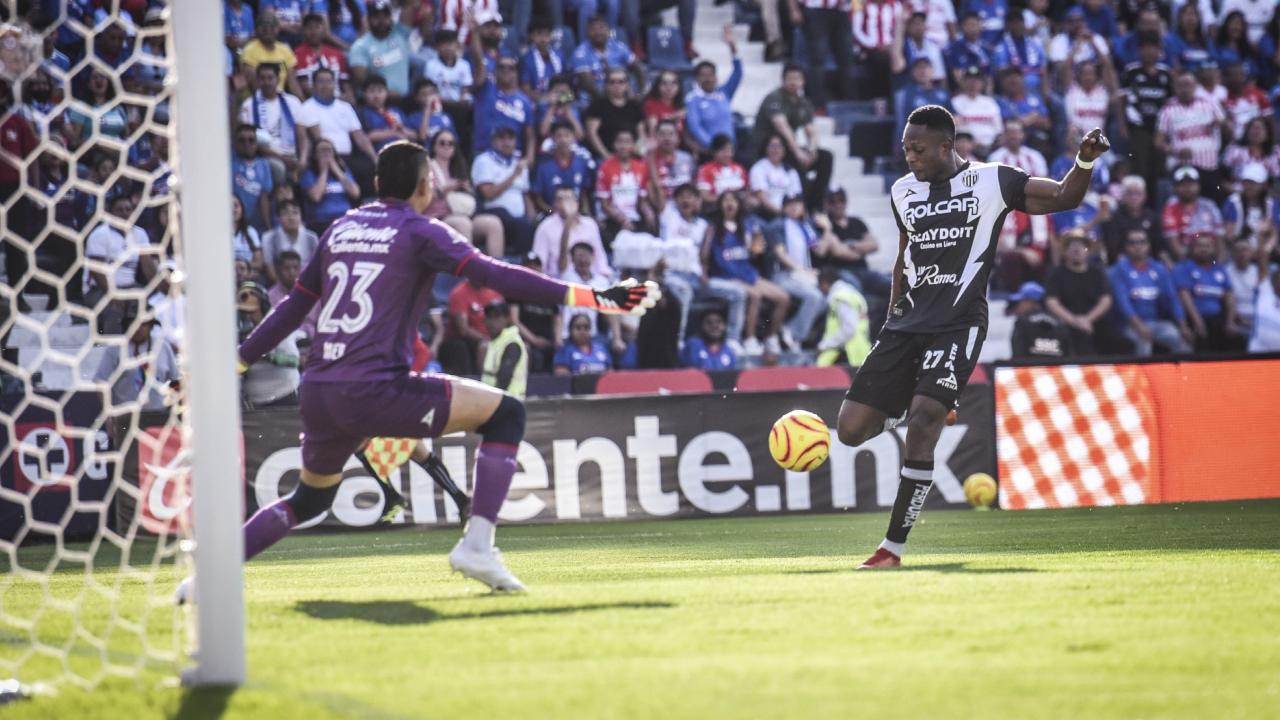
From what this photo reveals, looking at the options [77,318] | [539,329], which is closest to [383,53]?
[539,329]

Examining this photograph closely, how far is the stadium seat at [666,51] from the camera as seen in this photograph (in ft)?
67.8

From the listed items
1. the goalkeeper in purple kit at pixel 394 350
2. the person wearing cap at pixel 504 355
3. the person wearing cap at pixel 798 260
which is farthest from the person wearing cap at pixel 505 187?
the goalkeeper in purple kit at pixel 394 350

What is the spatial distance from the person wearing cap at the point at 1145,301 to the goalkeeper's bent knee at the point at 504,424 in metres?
13.5

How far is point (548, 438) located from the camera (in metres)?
14.5

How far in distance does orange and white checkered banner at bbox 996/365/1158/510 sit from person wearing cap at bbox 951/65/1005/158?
5.93 metres

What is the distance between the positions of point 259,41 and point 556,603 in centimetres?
1262

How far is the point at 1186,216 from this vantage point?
20203mm

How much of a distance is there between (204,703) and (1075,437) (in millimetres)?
11621

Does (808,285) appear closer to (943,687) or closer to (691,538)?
(691,538)

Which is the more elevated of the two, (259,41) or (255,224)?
(259,41)

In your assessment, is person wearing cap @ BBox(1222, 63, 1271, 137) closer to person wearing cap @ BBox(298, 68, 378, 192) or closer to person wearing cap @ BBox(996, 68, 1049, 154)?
person wearing cap @ BBox(996, 68, 1049, 154)

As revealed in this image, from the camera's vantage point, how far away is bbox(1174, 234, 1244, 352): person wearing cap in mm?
19578

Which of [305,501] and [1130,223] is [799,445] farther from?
[1130,223]

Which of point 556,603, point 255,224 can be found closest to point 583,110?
point 255,224
